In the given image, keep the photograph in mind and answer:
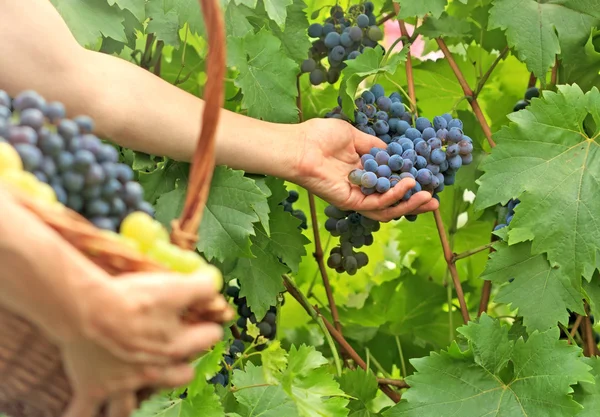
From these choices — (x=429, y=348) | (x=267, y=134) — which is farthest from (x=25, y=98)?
(x=429, y=348)

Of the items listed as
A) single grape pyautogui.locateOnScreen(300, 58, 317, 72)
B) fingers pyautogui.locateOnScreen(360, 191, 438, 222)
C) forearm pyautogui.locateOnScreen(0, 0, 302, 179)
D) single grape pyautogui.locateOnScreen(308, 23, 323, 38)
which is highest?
single grape pyautogui.locateOnScreen(308, 23, 323, 38)

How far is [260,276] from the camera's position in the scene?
52.4 inches

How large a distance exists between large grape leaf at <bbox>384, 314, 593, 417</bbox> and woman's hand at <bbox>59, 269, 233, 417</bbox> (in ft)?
2.52

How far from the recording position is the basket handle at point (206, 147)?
55cm

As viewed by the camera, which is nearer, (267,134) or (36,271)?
(36,271)

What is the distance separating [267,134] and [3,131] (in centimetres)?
64

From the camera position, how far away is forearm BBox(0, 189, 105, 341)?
44 centimetres

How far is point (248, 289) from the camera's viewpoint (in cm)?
132

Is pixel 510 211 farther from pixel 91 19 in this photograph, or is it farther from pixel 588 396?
pixel 91 19

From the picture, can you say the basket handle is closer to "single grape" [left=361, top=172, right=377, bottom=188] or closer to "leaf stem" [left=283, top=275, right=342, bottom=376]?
"single grape" [left=361, top=172, right=377, bottom=188]

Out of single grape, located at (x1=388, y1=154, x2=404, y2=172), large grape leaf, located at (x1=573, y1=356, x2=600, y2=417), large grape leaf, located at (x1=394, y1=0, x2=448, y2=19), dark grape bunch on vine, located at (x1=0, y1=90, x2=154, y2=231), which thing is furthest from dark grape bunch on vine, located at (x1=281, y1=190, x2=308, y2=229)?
dark grape bunch on vine, located at (x1=0, y1=90, x2=154, y2=231)

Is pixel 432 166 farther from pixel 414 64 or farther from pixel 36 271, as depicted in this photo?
pixel 36 271

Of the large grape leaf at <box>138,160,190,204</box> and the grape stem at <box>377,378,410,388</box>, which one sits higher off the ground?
the large grape leaf at <box>138,160,190,204</box>

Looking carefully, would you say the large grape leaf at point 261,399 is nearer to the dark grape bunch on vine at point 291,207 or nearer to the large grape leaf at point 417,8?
the dark grape bunch on vine at point 291,207
